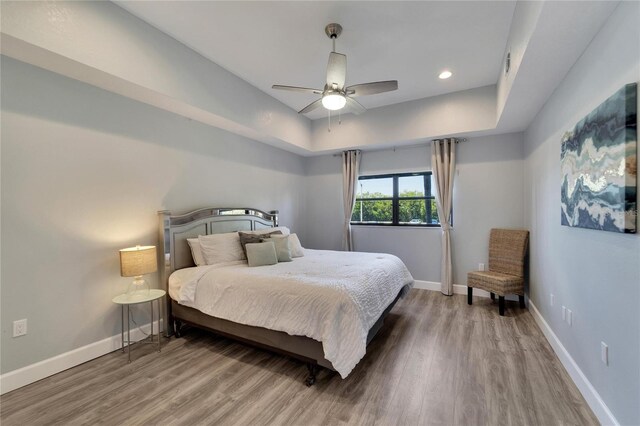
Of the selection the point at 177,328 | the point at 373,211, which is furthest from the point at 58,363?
the point at 373,211

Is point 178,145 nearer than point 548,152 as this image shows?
No

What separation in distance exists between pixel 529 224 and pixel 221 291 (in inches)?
158

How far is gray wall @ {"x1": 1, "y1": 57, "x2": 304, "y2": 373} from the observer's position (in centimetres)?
211

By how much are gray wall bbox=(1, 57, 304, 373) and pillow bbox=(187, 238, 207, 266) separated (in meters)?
0.40

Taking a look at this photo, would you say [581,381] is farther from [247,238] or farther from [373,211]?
[373,211]

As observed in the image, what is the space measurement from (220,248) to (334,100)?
217cm

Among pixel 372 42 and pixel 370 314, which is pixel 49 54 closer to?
pixel 372 42

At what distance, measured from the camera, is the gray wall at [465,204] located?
4051 millimetres

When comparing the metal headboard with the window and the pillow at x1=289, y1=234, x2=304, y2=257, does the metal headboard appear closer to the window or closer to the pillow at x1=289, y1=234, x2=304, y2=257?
the pillow at x1=289, y1=234, x2=304, y2=257

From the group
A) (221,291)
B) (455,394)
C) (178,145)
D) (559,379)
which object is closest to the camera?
(455,394)

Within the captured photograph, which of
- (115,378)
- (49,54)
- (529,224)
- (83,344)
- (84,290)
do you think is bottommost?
(115,378)

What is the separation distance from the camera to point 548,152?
279 cm

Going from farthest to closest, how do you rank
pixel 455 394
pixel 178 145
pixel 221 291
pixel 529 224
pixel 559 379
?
pixel 529 224, pixel 178 145, pixel 221 291, pixel 559 379, pixel 455 394

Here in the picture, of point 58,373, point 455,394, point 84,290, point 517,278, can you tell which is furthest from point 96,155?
point 517,278
